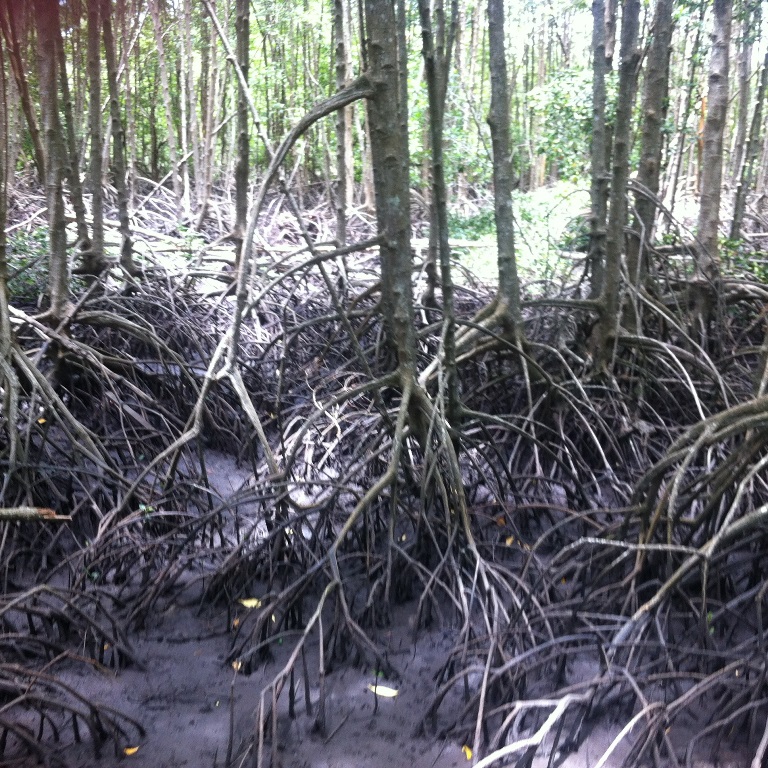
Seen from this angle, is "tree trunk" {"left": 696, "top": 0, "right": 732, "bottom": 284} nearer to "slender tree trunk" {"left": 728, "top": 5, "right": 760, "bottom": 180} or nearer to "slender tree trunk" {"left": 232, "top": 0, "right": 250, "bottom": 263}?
"slender tree trunk" {"left": 728, "top": 5, "right": 760, "bottom": 180}

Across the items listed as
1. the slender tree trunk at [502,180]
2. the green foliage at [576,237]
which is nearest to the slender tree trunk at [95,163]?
the slender tree trunk at [502,180]

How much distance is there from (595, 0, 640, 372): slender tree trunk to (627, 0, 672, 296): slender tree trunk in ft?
0.51

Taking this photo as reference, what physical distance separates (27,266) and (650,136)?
4018 millimetres

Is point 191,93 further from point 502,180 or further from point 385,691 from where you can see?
point 385,691

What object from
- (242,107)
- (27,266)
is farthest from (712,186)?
(27,266)

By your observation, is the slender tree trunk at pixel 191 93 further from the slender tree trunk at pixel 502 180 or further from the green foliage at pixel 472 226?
the slender tree trunk at pixel 502 180

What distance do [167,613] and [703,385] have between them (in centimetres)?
296

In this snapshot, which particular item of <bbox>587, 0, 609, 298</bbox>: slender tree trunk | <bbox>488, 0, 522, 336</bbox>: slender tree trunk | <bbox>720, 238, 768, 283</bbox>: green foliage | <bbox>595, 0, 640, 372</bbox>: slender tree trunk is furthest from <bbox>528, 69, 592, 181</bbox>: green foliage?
<bbox>488, 0, 522, 336</bbox>: slender tree trunk

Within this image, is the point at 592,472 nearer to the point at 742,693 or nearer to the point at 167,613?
the point at 742,693

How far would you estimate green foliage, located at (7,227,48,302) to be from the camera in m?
5.09

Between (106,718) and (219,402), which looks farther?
(219,402)

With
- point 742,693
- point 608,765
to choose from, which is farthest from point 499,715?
point 742,693

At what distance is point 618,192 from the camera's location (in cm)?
396

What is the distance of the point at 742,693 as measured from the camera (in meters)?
2.08
